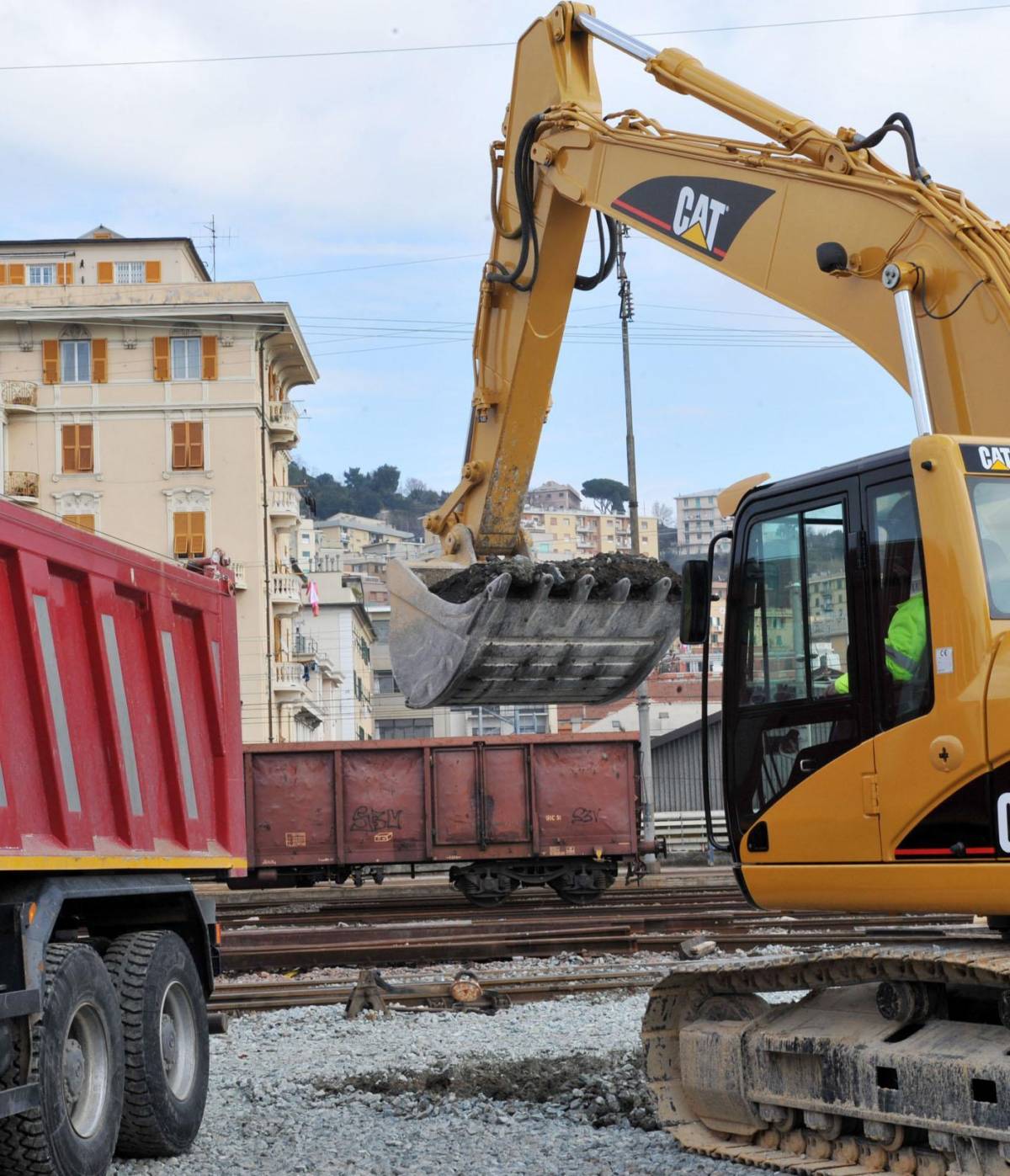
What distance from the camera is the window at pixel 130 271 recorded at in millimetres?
50750

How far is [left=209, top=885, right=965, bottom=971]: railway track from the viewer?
1398 cm

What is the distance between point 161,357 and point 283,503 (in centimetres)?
605

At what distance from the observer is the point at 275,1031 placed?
10.4 metres

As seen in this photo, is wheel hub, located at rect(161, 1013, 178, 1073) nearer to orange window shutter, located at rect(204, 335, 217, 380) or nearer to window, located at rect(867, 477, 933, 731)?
window, located at rect(867, 477, 933, 731)

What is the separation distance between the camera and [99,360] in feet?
148

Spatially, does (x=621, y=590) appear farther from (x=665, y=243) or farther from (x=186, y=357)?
(x=186, y=357)

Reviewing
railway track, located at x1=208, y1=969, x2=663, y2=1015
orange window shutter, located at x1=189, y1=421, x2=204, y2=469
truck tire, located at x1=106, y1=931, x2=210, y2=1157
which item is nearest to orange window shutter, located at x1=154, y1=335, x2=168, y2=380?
orange window shutter, located at x1=189, y1=421, x2=204, y2=469

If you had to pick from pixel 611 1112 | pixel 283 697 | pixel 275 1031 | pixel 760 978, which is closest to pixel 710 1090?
pixel 760 978

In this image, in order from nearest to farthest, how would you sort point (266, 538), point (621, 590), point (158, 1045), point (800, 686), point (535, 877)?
point (800, 686), point (158, 1045), point (621, 590), point (535, 877), point (266, 538)

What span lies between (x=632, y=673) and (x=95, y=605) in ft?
16.8

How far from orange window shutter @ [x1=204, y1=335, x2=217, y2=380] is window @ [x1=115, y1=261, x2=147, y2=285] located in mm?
6771

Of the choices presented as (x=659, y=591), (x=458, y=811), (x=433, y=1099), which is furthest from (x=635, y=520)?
(x=433, y=1099)

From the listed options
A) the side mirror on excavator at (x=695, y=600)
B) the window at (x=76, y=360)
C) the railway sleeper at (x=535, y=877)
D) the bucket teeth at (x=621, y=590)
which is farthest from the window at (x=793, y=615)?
the window at (x=76, y=360)

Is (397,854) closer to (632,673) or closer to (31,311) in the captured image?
(632,673)
